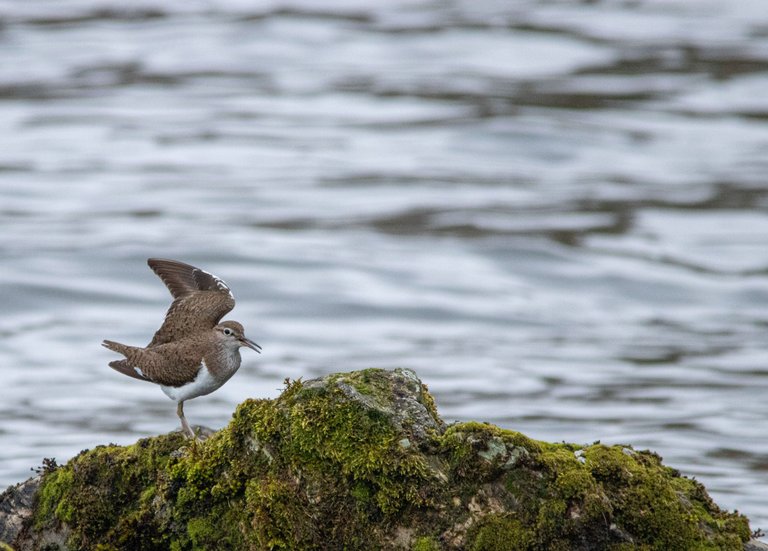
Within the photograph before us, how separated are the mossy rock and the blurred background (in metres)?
5.56

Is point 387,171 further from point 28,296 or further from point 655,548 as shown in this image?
point 655,548

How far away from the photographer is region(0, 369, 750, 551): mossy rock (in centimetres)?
660

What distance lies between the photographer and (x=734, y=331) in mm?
21109

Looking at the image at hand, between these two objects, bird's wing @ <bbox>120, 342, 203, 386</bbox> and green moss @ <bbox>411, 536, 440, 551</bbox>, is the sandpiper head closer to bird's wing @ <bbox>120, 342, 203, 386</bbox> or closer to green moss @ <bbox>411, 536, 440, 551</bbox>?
bird's wing @ <bbox>120, 342, 203, 386</bbox>

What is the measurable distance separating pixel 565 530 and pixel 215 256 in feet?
60.6

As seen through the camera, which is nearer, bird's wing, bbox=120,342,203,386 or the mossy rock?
the mossy rock

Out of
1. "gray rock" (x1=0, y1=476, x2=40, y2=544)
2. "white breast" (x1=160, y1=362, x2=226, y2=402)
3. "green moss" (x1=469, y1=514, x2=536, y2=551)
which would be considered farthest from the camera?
"white breast" (x1=160, y1=362, x2=226, y2=402)

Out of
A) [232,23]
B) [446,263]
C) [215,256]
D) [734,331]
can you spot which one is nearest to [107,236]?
[215,256]

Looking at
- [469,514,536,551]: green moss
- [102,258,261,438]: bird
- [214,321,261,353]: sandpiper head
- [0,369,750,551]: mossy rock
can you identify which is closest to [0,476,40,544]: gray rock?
[0,369,750,551]: mossy rock

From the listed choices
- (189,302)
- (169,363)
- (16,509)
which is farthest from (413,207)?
(16,509)

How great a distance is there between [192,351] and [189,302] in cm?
88

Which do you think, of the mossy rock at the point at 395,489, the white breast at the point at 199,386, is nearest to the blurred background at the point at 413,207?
the white breast at the point at 199,386

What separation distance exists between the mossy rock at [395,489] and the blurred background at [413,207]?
5559mm

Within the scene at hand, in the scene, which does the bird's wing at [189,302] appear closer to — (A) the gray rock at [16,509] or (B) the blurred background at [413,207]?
(A) the gray rock at [16,509]
